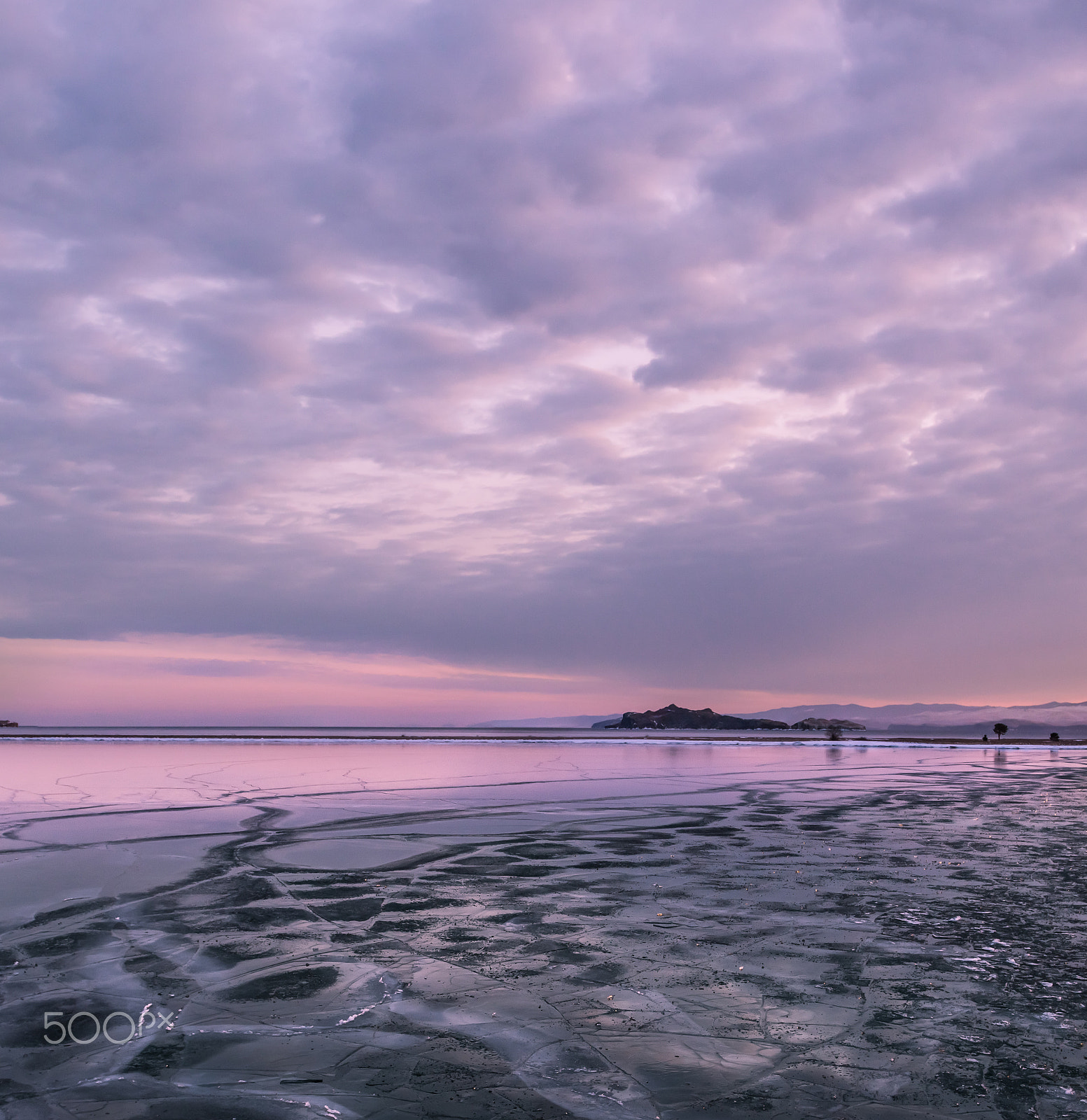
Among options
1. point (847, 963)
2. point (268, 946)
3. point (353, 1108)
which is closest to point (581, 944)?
point (847, 963)

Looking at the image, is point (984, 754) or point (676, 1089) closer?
point (676, 1089)

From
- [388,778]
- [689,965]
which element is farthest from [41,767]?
[689,965]

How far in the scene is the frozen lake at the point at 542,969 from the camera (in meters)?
4.43

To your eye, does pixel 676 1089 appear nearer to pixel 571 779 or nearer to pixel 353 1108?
pixel 353 1108

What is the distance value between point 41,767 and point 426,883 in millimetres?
28528

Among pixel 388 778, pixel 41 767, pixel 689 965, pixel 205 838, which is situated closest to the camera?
pixel 689 965

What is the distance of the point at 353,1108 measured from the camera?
4.20 metres

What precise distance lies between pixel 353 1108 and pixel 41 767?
1313 inches

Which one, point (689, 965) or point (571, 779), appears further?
point (571, 779)

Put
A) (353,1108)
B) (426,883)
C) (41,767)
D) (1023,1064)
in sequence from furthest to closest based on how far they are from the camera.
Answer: (41,767) → (426,883) → (1023,1064) → (353,1108)

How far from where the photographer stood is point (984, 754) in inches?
1953

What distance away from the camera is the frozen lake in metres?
4.43

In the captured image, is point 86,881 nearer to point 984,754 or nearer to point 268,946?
point 268,946

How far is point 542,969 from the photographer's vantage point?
6.47m
